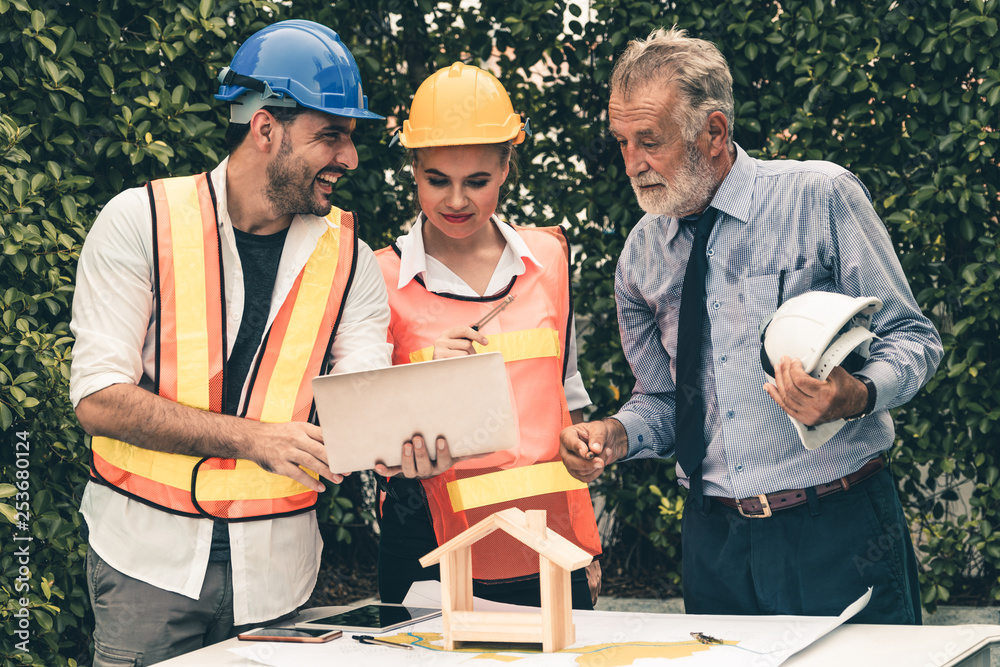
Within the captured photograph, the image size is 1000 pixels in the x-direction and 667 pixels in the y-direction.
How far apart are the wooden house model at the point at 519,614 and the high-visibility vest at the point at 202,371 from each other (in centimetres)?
55

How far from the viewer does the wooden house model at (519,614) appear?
2.30m

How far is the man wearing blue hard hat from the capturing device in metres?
2.55

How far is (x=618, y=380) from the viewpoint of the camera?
4715 mm

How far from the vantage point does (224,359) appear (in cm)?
267

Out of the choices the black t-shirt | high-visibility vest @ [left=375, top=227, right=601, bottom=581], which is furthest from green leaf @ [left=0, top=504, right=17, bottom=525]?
high-visibility vest @ [left=375, top=227, right=601, bottom=581]

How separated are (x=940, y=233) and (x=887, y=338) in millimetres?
1732

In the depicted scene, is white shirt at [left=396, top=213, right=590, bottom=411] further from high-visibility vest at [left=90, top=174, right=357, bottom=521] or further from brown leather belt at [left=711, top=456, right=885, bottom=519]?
brown leather belt at [left=711, top=456, right=885, bottom=519]

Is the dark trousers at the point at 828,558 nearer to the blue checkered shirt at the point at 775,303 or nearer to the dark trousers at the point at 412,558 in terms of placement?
the blue checkered shirt at the point at 775,303

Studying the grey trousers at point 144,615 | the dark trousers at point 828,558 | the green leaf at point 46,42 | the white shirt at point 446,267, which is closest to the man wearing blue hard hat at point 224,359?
the grey trousers at point 144,615

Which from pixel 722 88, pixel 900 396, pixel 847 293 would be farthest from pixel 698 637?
pixel 722 88

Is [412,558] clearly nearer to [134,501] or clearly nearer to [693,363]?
[134,501]

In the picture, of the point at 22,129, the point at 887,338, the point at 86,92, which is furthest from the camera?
the point at 86,92

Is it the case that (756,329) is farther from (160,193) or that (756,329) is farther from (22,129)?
(22,129)

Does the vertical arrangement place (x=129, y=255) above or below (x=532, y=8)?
below
